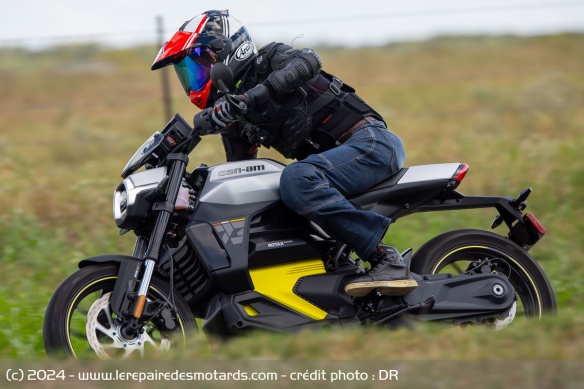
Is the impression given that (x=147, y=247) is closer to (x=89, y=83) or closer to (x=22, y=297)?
(x=22, y=297)

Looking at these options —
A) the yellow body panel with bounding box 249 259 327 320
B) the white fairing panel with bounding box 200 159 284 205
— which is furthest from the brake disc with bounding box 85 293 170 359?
the white fairing panel with bounding box 200 159 284 205

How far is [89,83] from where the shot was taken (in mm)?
19203

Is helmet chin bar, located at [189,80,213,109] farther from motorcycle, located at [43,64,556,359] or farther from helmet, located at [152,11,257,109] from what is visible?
motorcycle, located at [43,64,556,359]

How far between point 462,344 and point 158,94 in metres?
14.3

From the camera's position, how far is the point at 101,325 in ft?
15.4

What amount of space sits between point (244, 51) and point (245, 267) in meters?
1.28

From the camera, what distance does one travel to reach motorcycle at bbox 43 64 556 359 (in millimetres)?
4719

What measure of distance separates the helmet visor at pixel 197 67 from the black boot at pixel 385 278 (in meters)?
1.38

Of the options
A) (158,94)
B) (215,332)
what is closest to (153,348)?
(215,332)

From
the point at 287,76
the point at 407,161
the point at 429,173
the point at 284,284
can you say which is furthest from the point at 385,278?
the point at 407,161

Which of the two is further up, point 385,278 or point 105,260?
point 105,260

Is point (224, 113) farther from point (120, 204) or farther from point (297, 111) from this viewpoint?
point (120, 204)

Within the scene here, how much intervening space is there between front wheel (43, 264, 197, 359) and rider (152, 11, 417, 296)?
85 cm

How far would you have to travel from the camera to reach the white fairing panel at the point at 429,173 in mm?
5344
